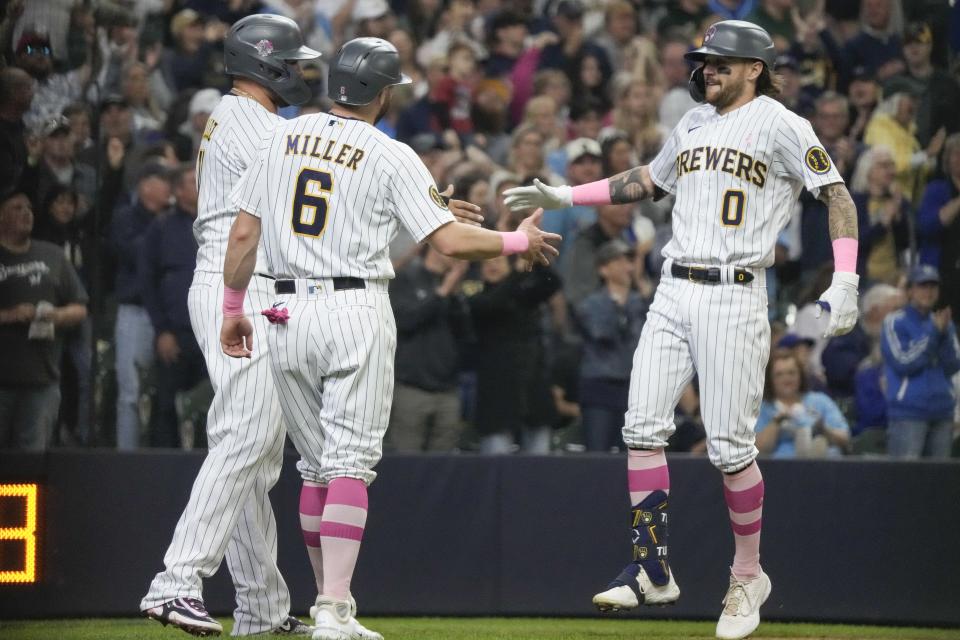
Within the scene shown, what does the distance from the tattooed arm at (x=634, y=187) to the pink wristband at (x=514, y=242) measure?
0.99m

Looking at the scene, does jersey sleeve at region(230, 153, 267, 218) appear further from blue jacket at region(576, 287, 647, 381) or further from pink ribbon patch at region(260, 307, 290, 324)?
blue jacket at region(576, 287, 647, 381)

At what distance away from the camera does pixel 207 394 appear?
299 inches

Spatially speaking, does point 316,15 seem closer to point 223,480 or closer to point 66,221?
point 66,221

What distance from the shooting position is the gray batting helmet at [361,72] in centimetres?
514

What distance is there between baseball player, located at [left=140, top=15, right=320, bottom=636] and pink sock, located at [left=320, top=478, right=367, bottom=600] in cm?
48

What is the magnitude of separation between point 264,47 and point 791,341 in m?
3.79

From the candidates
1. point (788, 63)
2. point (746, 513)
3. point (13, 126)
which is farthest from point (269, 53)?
point (788, 63)

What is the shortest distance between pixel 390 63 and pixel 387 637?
7.71 feet

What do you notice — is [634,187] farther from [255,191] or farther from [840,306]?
[255,191]

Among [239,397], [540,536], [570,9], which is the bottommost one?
[540,536]

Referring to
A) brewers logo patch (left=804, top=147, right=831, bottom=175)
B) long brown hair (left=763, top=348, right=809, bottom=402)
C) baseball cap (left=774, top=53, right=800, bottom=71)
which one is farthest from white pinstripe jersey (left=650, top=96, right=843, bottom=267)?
baseball cap (left=774, top=53, right=800, bottom=71)

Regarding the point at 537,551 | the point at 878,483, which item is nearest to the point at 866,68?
the point at 878,483

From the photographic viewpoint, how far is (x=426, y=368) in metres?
7.82

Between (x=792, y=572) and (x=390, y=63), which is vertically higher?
(x=390, y=63)
